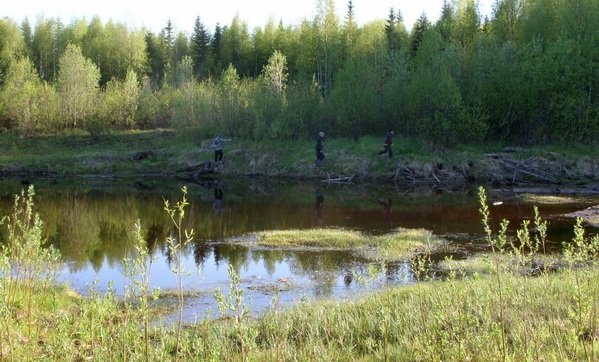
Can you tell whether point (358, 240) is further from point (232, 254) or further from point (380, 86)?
point (380, 86)

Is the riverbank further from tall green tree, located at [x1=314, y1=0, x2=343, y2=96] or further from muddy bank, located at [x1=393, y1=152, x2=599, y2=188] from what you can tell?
tall green tree, located at [x1=314, y1=0, x2=343, y2=96]

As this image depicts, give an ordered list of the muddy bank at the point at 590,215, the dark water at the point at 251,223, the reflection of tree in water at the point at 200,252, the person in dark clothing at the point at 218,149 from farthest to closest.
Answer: the person in dark clothing at the point at 218,149 → the muddy bank at the point at 590,215 → the reflection of tree in water at the point at 200,252 → the dark water at the point at 251,223

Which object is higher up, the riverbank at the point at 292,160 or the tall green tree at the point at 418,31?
the tall green tree at the point at 418,31

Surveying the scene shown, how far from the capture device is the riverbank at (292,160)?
4559cm

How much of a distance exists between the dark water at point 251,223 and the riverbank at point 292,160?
127 inches

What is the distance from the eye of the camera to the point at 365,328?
9695mm

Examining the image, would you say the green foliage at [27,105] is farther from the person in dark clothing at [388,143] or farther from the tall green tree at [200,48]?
the person in dark clothing at [388,143]

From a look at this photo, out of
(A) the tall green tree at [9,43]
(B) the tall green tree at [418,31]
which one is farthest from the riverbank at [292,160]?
→ (A) the tall green tree at [9,43]

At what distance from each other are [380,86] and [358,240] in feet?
115

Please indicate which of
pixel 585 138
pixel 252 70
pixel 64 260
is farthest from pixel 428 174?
pixel 252 70

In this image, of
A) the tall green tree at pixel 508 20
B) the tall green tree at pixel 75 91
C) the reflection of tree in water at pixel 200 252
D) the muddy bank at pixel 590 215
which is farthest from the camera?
the tall green tree at pixel 75 91

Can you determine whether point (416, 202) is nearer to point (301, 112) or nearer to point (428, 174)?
point (428, 174)

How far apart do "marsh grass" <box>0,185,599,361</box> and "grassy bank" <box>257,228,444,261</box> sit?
7.82 meters

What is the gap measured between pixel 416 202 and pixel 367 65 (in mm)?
23288
